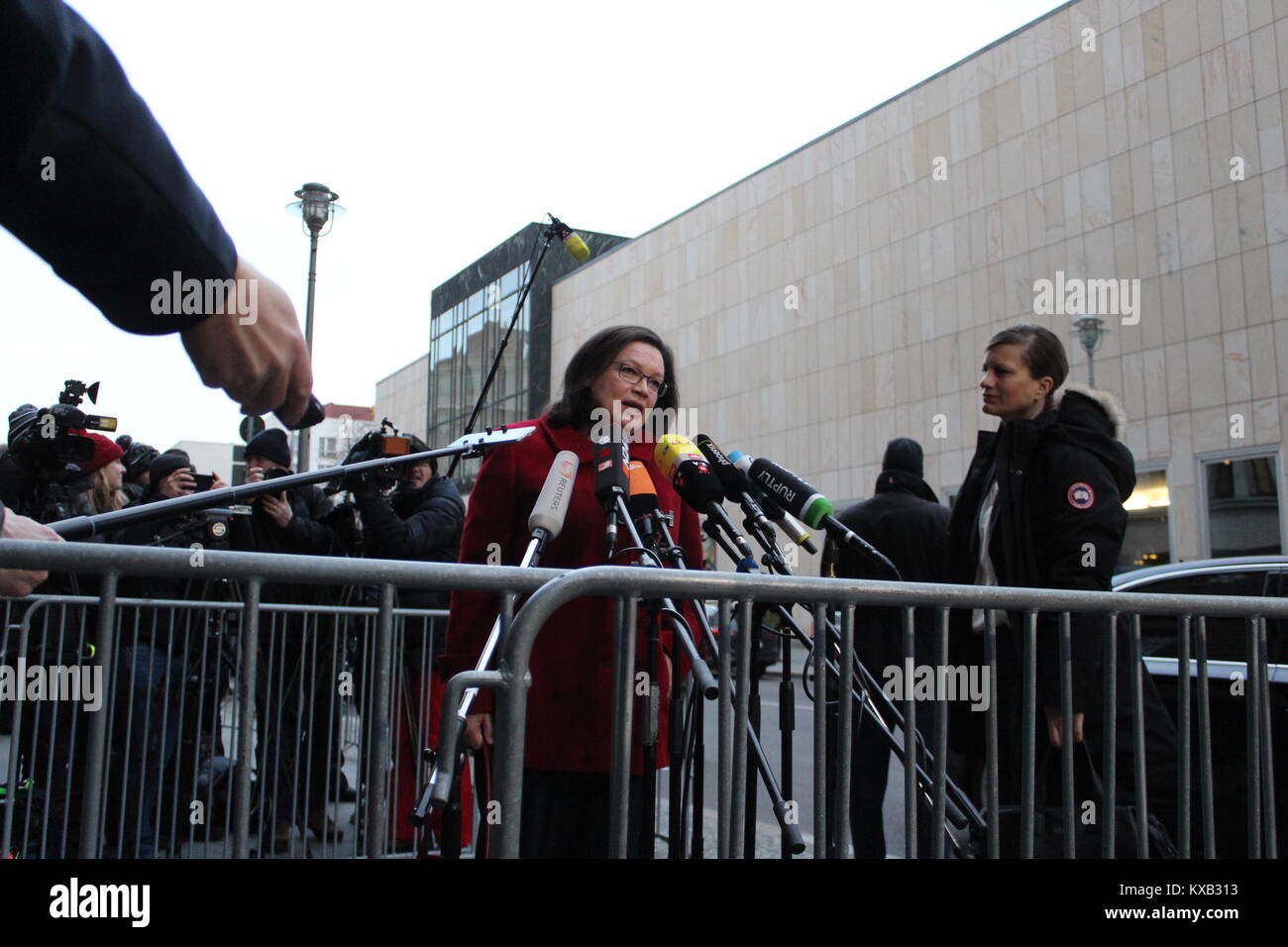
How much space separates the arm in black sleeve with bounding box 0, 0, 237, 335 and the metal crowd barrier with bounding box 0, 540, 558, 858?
91cm

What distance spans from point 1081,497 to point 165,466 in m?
4.16

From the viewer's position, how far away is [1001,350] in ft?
12.3

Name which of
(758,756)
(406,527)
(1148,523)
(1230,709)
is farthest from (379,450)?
(1148,523)

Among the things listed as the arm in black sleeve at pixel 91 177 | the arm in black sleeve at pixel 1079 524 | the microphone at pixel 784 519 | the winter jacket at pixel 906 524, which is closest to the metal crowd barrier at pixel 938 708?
the microphone at pixel 784 519

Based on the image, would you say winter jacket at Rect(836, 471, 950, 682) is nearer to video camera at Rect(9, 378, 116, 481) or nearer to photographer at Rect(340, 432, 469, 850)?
photographer at Rect(340, 432, 469, 850)

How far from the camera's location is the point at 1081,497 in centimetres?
333

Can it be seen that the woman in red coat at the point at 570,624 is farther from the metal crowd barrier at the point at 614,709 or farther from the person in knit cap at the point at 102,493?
the person in knit cap at the point at 102,493

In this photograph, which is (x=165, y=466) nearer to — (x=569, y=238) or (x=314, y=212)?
(x=569, y=238)

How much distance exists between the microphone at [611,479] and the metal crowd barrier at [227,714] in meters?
0.60

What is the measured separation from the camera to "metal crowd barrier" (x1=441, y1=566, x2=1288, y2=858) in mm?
1958

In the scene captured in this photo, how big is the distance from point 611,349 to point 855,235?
2591 cm

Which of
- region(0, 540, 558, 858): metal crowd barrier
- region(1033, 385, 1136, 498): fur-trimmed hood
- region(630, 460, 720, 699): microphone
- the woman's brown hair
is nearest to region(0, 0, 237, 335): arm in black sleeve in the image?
region(0, 540, 558, 858): metal crowd barrier
